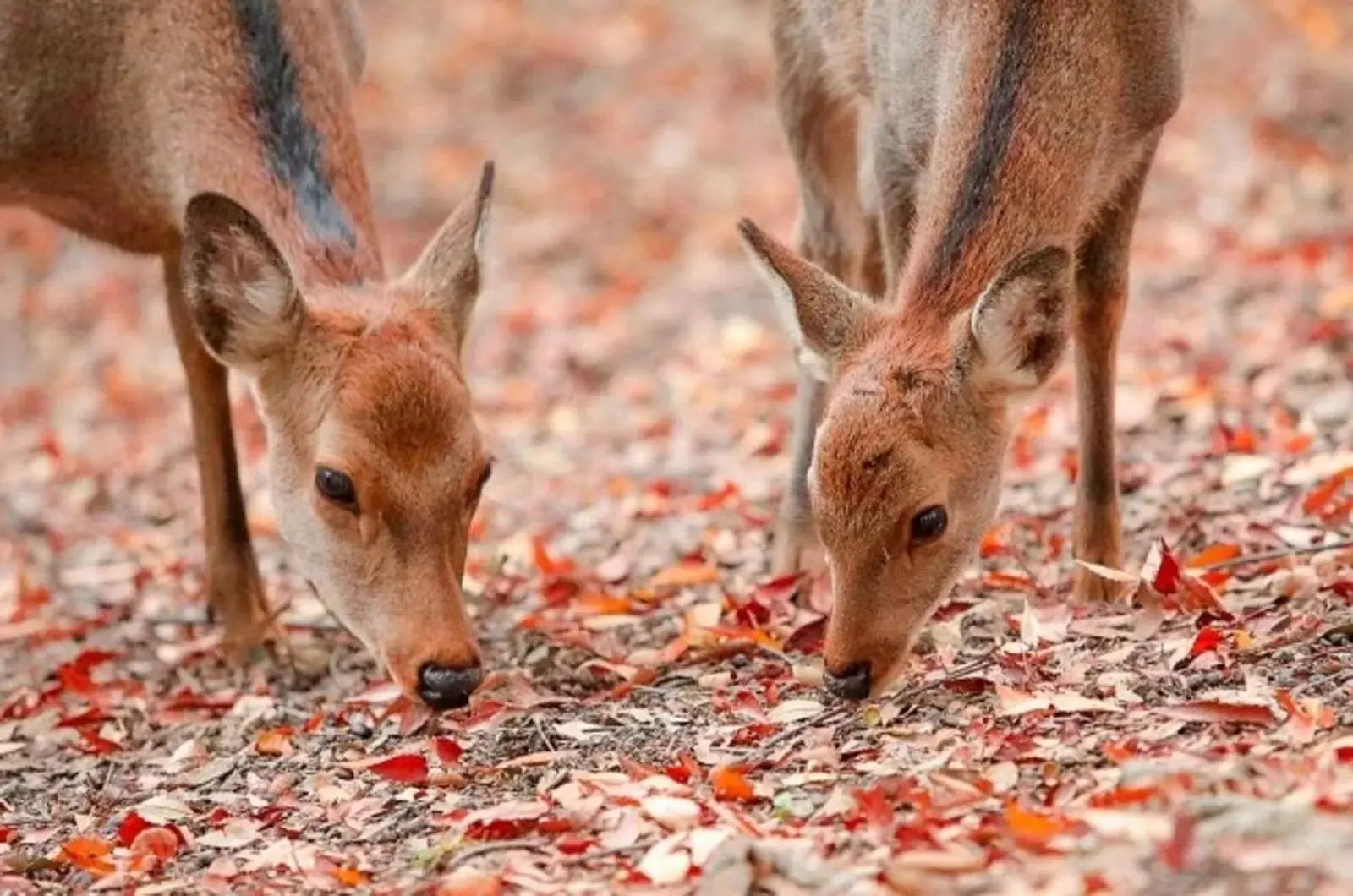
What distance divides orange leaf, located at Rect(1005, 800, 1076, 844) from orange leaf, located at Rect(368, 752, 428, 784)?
2265 millimetres

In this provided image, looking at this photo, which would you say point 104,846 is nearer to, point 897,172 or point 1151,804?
point 1151,804

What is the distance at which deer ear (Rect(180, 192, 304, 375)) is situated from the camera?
25.3 ft

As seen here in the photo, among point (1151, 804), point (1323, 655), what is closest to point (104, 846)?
point (1151, 804)

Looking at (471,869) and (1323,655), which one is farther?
(1323,655)

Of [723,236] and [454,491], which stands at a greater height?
[723,236]

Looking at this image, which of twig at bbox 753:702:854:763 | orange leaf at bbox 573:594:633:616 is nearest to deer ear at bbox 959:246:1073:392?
twig at bbox 753:702:854:763

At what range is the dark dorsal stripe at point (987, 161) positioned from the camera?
24.9ft

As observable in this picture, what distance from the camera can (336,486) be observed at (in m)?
7.80

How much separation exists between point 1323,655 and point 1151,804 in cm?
163

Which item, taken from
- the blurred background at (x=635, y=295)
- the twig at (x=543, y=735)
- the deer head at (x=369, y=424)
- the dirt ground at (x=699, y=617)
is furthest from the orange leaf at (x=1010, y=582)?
the deer head at (x=369, y=424)

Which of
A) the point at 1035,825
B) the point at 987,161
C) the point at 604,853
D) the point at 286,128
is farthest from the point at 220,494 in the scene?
the point at 1035,825

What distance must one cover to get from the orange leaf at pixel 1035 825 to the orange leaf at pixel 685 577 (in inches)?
152

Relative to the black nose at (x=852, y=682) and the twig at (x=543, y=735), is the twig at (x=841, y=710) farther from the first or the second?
the twig at (x=543, y=735)

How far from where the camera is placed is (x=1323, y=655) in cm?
707
